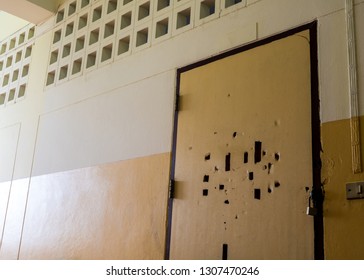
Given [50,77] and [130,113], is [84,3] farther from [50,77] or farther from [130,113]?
[130,113]

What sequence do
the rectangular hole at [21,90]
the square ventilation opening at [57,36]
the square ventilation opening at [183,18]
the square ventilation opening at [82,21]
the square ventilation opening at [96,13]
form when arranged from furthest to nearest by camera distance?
1. the rectangular hole at [21,90]
2. the square ventilation opening at [57,36]
3. the square ventilation opening at [82,21]
4. the square ventilation opening at [96,13]
5. the square ventilation opening at [183,18]

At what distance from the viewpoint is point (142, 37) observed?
11.7 ft

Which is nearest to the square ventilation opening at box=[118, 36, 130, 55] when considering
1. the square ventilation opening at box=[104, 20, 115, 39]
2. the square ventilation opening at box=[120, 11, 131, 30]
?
the square ventilation opening at box=[120, 11, 131, 30]

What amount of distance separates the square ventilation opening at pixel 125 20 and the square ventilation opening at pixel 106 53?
21 centimetres

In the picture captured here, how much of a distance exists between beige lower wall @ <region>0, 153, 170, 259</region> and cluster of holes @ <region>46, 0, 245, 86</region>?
0.99 m

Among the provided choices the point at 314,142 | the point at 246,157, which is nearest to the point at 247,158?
the point at 246,157

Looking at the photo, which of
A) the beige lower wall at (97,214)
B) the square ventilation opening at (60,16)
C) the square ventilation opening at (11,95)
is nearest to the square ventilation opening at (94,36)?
the square ventilation opening at (60,16)

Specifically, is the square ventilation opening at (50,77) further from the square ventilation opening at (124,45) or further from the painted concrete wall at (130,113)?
the square ventilation opening at (124,45)

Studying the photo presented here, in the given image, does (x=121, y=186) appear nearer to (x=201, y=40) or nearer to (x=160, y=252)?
(x=160, y=252)

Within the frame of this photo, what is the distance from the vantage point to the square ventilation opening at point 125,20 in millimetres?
3715

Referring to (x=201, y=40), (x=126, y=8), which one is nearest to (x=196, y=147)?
(x=201, y=40)

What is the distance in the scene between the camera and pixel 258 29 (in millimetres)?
2660

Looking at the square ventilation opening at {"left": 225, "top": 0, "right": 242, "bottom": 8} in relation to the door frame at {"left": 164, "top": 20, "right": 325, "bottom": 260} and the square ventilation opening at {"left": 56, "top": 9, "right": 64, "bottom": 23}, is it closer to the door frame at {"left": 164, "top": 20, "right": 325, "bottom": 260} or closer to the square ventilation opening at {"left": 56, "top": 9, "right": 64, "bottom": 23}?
the door frame at {"left": 164, "top": 20, "right": 325, "bottom": 260}

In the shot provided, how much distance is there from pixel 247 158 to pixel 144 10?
1765 millimetres
